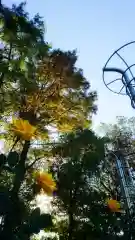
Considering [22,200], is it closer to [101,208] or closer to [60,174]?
[60,174]

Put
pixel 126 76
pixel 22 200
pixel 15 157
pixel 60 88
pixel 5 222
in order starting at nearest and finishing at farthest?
pixel 126 76, pixel 15 157, pixel 5 222, pixel 22 200, pixel 60 88

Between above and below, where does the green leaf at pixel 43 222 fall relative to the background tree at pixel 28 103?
below

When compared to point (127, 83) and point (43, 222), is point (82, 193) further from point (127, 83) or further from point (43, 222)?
point (127, 83)

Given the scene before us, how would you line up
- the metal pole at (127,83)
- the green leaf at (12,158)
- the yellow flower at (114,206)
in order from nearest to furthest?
1. the metal pole at (127,83)
2. the green leaf at (12,158)
3. the yellow flower at (114,206)

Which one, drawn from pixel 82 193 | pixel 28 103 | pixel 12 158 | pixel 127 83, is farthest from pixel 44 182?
pixel 127 83

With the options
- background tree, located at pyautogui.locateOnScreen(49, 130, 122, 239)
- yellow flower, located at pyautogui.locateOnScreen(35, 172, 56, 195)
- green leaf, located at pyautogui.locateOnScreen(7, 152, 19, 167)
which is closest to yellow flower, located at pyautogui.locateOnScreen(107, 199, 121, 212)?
background tree, located at pyautogui.locateOnScreen(49, 130, 122, 239)

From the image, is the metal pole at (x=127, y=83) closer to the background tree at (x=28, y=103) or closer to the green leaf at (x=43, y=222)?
the background tree at (x=28, y=103)

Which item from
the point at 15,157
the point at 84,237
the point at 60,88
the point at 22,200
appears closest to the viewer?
the point at 15,157

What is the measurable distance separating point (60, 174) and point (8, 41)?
13.7 ft

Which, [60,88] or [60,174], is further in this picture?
[60,88]

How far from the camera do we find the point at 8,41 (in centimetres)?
702

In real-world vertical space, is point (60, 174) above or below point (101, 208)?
above

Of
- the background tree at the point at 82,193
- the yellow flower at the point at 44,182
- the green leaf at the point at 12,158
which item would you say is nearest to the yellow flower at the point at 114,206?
the background tree at the point at 82,193

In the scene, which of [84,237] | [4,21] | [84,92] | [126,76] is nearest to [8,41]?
[4,21]
